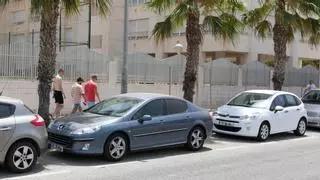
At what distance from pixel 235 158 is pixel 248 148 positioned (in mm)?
1943

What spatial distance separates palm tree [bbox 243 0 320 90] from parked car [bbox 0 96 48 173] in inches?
564

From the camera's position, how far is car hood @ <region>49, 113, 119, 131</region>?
1070cm

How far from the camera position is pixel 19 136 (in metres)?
9.13

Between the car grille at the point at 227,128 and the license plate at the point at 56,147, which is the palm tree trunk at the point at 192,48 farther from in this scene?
the license plate at the point at 56,147

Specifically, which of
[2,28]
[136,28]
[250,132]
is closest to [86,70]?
[250,132]

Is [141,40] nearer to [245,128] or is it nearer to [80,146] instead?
[245,128]

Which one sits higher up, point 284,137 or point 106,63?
point 106,63

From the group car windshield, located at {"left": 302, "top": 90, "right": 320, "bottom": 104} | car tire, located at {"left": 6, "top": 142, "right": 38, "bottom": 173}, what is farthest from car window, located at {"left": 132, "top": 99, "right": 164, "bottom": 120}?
car windshield, located at {"left": 302, "top": 90, "right": 320, "bottom": 104}

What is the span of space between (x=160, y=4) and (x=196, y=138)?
6.34 meters

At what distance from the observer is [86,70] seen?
20.7 m

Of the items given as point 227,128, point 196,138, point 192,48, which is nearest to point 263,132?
point 227,128

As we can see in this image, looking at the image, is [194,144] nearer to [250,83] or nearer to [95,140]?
[95,140]

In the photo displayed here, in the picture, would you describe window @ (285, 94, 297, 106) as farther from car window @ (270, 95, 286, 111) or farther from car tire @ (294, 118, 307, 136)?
car tire @ (294, 118, 307, 136)

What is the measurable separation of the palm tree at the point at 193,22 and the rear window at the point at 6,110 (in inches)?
355
